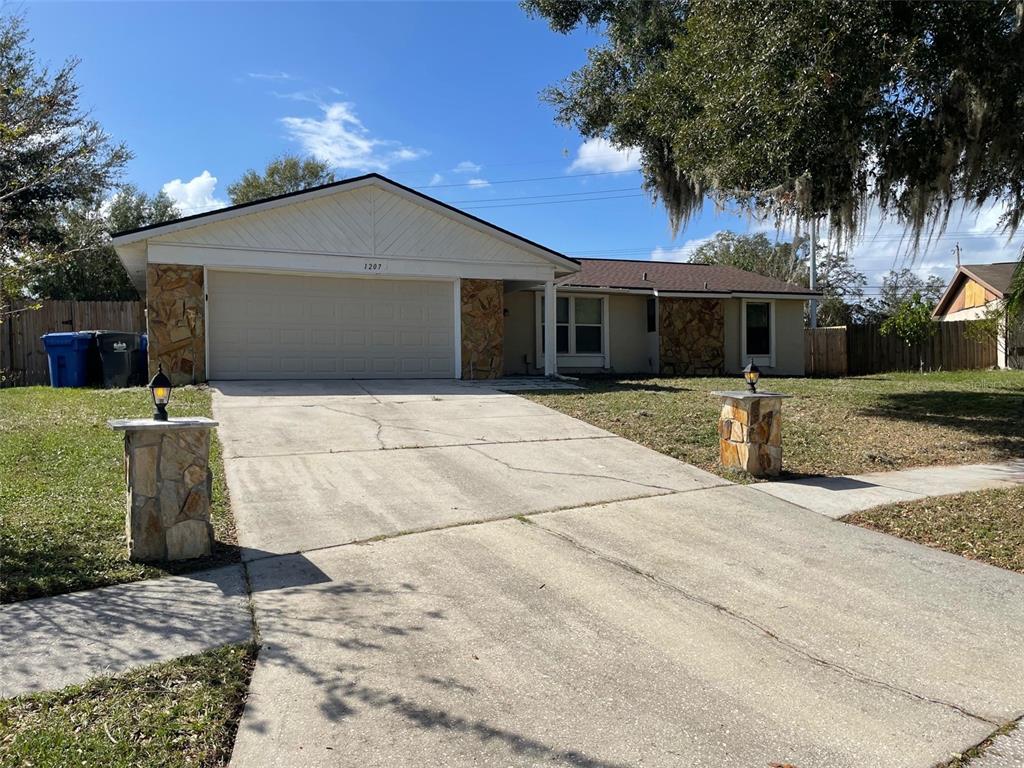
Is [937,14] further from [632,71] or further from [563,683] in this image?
[563,683]

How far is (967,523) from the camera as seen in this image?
5656mm

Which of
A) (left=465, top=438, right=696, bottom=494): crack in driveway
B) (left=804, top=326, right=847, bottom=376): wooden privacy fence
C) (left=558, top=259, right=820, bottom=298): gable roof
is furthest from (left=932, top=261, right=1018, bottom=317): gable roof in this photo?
(left=465, top=438, right=696, bottom=494): crack in driveway

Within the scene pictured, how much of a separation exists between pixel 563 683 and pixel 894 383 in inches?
597

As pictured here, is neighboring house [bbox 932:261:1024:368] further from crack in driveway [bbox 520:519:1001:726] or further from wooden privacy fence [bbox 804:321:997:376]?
crack in driveway [bbox 520:519:1001:726]

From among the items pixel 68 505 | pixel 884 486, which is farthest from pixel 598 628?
pixel 884 486

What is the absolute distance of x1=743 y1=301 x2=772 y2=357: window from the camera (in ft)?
66.0

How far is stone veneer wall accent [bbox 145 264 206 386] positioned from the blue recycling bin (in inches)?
86.3

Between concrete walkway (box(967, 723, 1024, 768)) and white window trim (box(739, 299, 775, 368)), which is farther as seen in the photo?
white window trim (box(739, 299, 775, 368))

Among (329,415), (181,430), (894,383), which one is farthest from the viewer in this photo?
(894,383)

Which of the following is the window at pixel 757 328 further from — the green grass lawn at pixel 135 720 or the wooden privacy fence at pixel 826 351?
the green grass lawn at pixel 135 720

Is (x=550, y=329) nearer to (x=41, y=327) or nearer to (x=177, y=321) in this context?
(x=177, y=321)

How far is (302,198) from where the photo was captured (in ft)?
42.8

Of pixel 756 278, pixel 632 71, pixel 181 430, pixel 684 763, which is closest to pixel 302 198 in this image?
pixel 632 71

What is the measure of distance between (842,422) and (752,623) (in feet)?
22.8
